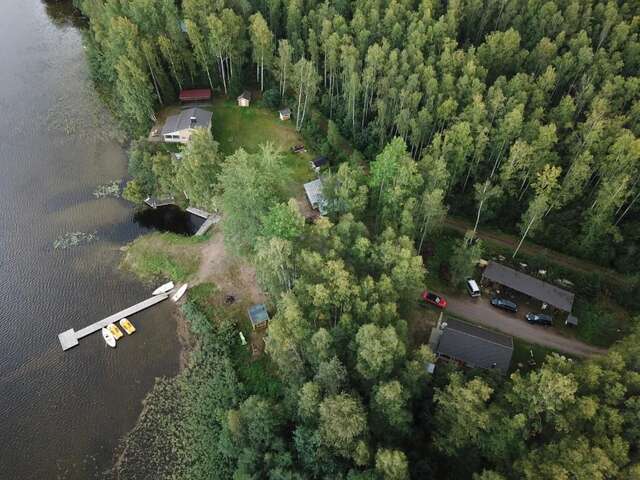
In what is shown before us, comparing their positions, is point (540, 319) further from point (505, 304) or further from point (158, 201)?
point (158, 201)

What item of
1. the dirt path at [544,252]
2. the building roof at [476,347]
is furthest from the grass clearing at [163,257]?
the dirt path at [544,252]

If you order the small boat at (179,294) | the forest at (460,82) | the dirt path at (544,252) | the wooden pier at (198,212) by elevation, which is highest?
the forest at (460,82)

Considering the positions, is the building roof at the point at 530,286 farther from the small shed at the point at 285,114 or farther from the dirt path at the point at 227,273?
the small shed at the point at 285,114

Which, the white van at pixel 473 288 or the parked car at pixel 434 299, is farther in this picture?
the white van at pixel 473 288

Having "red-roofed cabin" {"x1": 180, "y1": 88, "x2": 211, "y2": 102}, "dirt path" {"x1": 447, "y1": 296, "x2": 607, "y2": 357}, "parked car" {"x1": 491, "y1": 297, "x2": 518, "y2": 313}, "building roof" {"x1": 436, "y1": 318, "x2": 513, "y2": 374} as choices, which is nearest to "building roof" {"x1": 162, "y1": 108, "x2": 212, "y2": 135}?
"red-roofed cabin" {"x1": 180, "y1": 88, "x2": 211, "y2": 102}

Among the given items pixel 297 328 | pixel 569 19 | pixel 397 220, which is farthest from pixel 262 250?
pixel 569 19

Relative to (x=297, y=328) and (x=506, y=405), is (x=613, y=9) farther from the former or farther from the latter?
(x=297, y=328)

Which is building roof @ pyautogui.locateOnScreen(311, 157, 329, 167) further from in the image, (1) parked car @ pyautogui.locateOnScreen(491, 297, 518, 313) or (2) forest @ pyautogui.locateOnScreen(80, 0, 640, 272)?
(1) parked car @ pyautogui.locateOnScreen(491, 297, 518, 313)

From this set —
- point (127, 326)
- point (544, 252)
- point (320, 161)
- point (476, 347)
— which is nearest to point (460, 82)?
point (320, 161)
